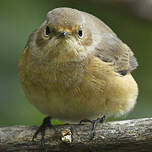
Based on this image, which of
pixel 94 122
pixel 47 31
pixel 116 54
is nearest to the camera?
pixel 47 31

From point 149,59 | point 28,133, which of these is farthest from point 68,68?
point 149,59

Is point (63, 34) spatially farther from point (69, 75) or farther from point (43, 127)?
point (43, 127)

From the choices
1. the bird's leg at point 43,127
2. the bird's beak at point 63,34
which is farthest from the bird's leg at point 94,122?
the bird's beak at point 63,34

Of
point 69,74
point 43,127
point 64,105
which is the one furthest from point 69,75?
point 43,127

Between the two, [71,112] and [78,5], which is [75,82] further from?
[78,5]

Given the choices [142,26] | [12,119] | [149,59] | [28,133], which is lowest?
[28,133]

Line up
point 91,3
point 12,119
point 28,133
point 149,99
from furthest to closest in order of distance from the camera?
1. point 91,3
2. point 149,99
3. point 12,119
4. point 28,133
